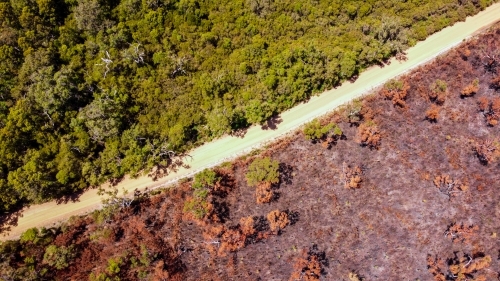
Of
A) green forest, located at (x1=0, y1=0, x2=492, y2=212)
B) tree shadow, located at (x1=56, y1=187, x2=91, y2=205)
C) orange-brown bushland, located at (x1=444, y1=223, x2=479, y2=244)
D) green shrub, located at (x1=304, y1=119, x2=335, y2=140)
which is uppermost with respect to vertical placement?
green forest, located at (x1=0, y1=0, x2=492, y2=212)

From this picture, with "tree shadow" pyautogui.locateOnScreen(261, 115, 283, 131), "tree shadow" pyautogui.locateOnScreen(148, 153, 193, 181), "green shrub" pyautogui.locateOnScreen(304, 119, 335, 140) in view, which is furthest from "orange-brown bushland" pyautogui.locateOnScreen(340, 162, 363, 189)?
"tree shadow" pyautogui.locateOnScreen(148, 153, 193, 181)

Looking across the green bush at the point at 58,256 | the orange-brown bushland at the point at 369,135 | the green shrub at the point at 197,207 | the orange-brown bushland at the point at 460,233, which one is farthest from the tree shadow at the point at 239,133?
the orange-brown bushland at the point at 460,233

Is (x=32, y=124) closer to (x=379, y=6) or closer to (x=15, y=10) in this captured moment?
(x=15, y=10)

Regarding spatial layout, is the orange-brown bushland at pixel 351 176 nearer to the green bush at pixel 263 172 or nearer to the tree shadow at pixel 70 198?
the green bush at pixel 263 172

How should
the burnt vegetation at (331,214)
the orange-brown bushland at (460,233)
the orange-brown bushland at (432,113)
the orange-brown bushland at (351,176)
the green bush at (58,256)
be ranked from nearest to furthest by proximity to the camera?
1. the green bush at (58,256)
2. the burnt vegetation at (331,214)
3. the orange-brown bushland at (460,233)
4. the orange-brown bushland at (351,176)
5. the orange-brown bushland at (432,113)

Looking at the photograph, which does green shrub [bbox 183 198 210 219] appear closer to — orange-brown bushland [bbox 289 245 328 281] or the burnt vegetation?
the burnt vegetation

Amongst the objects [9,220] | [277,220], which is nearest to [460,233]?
[277,220]

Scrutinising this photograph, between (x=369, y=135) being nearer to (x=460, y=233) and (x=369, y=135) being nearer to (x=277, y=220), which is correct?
(x=460, y=233)
